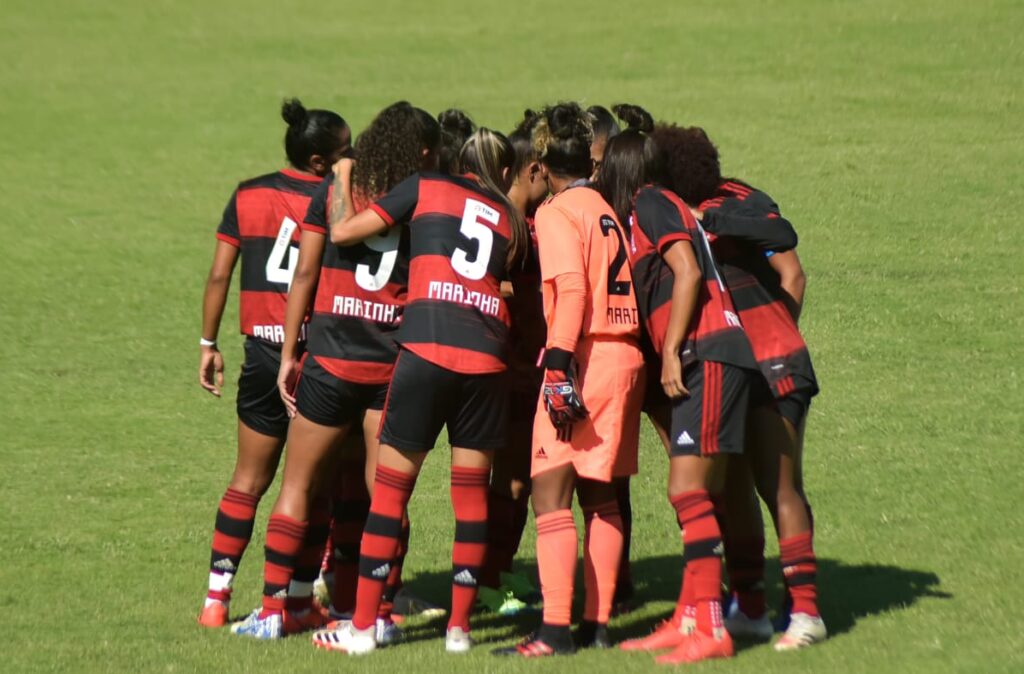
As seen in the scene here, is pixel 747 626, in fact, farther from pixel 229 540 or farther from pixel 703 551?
pixel 229 540

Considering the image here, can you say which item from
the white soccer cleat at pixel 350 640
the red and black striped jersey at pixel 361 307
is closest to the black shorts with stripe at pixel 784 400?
the red and black striped jersey at pixel 361 307

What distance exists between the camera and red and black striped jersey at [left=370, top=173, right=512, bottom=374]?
562 cm

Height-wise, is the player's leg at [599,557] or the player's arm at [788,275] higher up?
the player's arm at [788,275]

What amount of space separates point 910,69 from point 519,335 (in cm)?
1376

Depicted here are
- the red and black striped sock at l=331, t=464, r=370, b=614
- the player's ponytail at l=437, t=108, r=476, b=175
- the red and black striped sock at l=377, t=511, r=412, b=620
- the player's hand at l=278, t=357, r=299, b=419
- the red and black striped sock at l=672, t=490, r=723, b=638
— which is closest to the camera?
the red and black striped sock at l=672, t=490, r=723, b=638

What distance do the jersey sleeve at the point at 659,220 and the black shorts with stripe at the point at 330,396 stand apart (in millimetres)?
1207

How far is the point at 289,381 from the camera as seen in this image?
19.7ft

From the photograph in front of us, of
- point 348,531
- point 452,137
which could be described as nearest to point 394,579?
point 348,531

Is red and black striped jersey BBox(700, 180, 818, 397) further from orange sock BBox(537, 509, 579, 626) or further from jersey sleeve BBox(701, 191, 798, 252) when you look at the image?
orange sock BBox(537, 509, 579, 626)

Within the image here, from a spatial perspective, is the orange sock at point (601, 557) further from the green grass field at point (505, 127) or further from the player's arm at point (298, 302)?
the player's arm at point (298, 302)

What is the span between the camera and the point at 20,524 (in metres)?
8.05

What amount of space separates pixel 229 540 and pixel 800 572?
238 cm

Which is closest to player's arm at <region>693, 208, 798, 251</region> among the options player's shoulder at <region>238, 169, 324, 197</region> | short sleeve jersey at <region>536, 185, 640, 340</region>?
short sleeve jersey at <region>536, 185, 640, 340</region>

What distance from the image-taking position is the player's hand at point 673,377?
5520mm
